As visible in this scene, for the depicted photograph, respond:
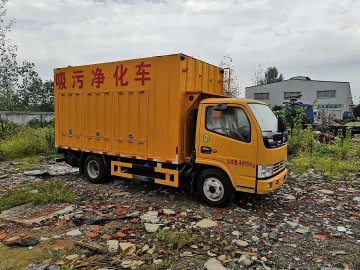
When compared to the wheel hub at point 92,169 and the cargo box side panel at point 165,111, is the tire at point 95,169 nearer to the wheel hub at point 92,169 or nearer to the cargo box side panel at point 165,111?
the wheel hub at point 92,169

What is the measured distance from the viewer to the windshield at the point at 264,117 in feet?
19.3

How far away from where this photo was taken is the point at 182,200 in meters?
6.64

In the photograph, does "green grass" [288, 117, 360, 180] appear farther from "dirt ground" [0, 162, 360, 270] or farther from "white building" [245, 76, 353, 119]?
"white building" [245, 76, 353, 119]

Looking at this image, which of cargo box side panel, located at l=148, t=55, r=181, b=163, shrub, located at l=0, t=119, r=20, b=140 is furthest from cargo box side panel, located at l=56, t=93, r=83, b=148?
shrub, located at l=0, t=119, r=20, b=140

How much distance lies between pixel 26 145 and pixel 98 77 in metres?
6.66

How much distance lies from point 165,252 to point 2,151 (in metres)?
10.1

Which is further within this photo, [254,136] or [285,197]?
[285,197]

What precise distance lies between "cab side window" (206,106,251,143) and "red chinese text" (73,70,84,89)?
358cm

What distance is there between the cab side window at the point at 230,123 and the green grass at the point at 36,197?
10.6 ft

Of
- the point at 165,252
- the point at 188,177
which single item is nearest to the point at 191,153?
the point at 188,177

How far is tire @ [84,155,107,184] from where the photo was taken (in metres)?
7.98

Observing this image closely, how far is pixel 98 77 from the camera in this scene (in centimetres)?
763

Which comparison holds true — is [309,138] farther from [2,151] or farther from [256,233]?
[2,151]

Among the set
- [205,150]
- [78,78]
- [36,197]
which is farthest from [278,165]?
[78,78]
